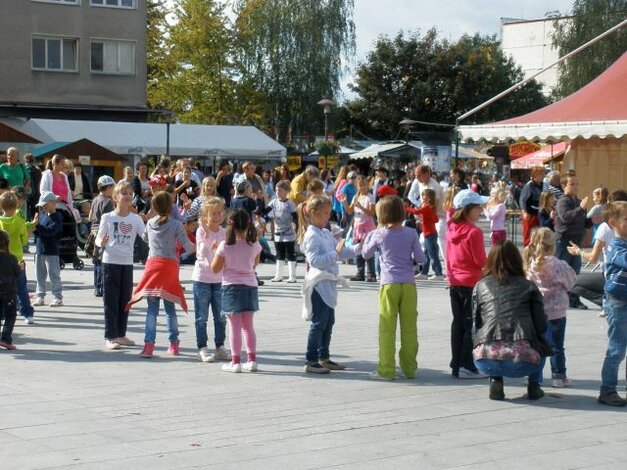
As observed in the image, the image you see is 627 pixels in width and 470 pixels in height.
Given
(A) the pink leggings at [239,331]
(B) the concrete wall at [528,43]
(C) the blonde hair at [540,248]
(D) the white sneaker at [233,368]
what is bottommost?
(D) the white sneaker at [233,368]

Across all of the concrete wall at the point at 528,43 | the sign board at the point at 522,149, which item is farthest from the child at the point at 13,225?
the concrete wall at the point at 528,43

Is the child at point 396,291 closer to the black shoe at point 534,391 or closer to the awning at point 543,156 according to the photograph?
the black shoe at point 534,391

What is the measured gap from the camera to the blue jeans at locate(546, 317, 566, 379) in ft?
32.1

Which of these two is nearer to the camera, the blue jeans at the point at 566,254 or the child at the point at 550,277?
the child at the point at 550,277

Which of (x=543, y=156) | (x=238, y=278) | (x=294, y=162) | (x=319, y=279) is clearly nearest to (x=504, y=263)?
(x=319, y=279)

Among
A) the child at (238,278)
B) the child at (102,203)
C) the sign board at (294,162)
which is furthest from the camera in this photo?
the sign board at (294,162)

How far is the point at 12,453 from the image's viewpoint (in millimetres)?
7262

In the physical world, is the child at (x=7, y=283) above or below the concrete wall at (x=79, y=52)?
below

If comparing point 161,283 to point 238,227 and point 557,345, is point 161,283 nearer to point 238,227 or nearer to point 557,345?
point 238,227

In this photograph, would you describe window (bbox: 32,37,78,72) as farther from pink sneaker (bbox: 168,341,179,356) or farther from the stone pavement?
pink sneaker (bbox: 168,341,179,356)

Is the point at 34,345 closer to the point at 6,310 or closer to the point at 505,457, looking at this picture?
the point at 6,310

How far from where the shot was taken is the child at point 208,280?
36.4ft

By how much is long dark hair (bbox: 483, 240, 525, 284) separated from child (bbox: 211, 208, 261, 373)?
228cm

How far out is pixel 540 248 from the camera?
966 centimetres
